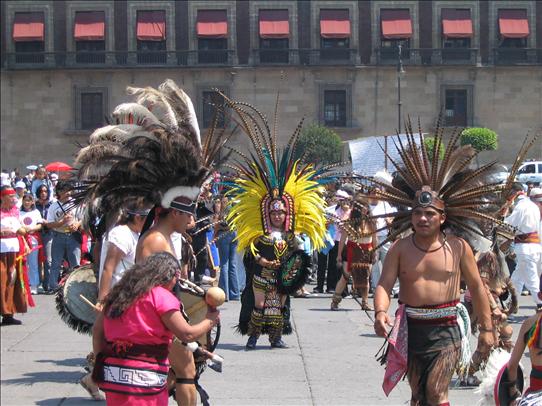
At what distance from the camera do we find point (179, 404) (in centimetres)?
734

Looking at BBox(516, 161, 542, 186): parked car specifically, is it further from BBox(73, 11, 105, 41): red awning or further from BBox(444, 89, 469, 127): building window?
BBox(73, 11, 105, 41): red awning

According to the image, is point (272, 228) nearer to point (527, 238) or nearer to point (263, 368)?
point (263, 368)

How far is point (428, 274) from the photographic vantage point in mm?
7324

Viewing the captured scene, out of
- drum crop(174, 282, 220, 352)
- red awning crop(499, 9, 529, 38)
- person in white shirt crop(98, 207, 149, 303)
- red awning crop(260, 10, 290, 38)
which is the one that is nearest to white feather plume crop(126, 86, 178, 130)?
person in white shirt crop(98, 207, 149, 303)

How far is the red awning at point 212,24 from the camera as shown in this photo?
52594 millimetres

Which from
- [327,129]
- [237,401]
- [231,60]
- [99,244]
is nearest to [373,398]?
[237,401]

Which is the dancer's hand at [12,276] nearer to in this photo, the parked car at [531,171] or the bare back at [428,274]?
the bare back at [428,274]

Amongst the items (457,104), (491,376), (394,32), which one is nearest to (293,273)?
(491,376)

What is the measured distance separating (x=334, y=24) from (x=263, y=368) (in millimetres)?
43386

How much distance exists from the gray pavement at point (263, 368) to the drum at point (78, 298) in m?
0.80

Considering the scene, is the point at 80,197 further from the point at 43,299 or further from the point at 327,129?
the point at 327,129

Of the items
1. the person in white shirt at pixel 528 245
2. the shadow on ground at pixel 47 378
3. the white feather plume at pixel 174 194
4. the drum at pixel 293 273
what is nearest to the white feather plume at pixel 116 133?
the white feather plume at pixel 174 194

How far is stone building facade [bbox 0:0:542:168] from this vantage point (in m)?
52.6

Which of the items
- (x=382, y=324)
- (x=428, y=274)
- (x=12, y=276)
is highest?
(x=428, y=274)
